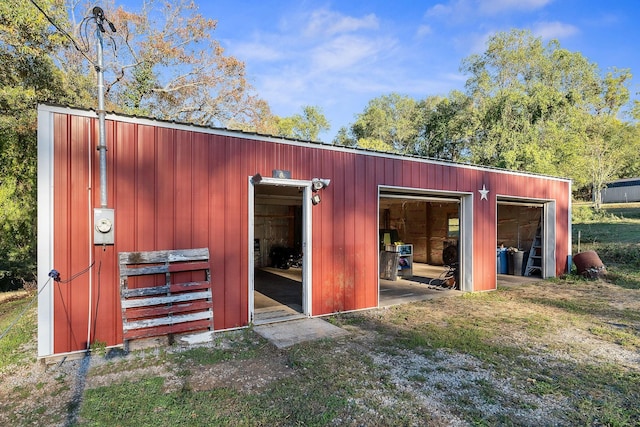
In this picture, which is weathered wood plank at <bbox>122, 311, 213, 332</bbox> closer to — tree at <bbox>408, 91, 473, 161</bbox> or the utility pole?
the utility pole

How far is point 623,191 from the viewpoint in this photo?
28609 millimetres

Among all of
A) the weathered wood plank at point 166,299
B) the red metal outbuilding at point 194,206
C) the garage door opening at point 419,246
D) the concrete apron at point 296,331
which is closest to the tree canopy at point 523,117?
the garage door opening at point 419,246

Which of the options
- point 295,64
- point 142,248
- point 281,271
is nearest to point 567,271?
point 281,271

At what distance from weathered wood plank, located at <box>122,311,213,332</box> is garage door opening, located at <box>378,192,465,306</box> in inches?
128

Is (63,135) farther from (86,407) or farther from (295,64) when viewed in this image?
(295,64)

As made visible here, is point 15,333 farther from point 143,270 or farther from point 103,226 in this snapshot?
point 103,226

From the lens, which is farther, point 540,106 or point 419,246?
point 540,106

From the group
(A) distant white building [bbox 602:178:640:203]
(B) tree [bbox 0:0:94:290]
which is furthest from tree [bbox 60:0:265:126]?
(A) distant white building [bbox 602:178:640:203]

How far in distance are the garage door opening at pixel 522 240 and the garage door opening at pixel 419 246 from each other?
1.35 meters

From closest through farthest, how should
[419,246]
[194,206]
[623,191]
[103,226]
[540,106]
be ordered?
[103,226], [194,206], [419,246], [540,106], [623,191]

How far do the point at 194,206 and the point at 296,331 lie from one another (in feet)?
6.85

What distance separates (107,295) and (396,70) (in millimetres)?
14032

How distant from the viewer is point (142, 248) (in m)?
4.14

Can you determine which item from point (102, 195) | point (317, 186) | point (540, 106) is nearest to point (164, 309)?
point (102, 195)
